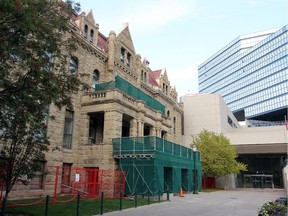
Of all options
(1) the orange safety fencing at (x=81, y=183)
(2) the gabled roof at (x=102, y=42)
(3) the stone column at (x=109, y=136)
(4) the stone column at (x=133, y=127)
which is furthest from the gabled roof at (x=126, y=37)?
(1) the orange safety fencing at (x=81, y=183)

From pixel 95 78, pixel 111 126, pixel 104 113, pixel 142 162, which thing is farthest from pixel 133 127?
pixel 95 78

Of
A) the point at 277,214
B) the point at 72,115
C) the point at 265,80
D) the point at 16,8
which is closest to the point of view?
the point at 16,8

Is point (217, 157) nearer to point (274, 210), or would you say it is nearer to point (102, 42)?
point (102, 42)

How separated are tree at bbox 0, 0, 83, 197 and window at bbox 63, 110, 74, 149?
11273 millimetres

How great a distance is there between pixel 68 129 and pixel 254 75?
10817 centimetres

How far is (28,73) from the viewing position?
943cm

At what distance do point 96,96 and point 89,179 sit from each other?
272 inches

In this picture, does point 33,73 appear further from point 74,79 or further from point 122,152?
point 122,152

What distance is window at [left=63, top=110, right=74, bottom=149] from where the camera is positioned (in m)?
23.1

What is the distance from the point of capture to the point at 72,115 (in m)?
23.9

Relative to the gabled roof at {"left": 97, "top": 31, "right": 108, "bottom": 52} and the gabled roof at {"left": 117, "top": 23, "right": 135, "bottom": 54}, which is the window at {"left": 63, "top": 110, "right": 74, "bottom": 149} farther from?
the gabled roof at {"left": 117, "top": 23, "right": 135, "bottom": 54}

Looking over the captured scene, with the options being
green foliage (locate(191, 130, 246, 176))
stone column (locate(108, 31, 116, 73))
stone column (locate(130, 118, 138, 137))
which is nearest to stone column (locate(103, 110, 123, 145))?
stone column (locate(130, 118, 138, 137))

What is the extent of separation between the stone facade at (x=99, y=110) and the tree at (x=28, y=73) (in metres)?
9.24

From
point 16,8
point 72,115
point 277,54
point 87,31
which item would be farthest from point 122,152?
point 277,54
